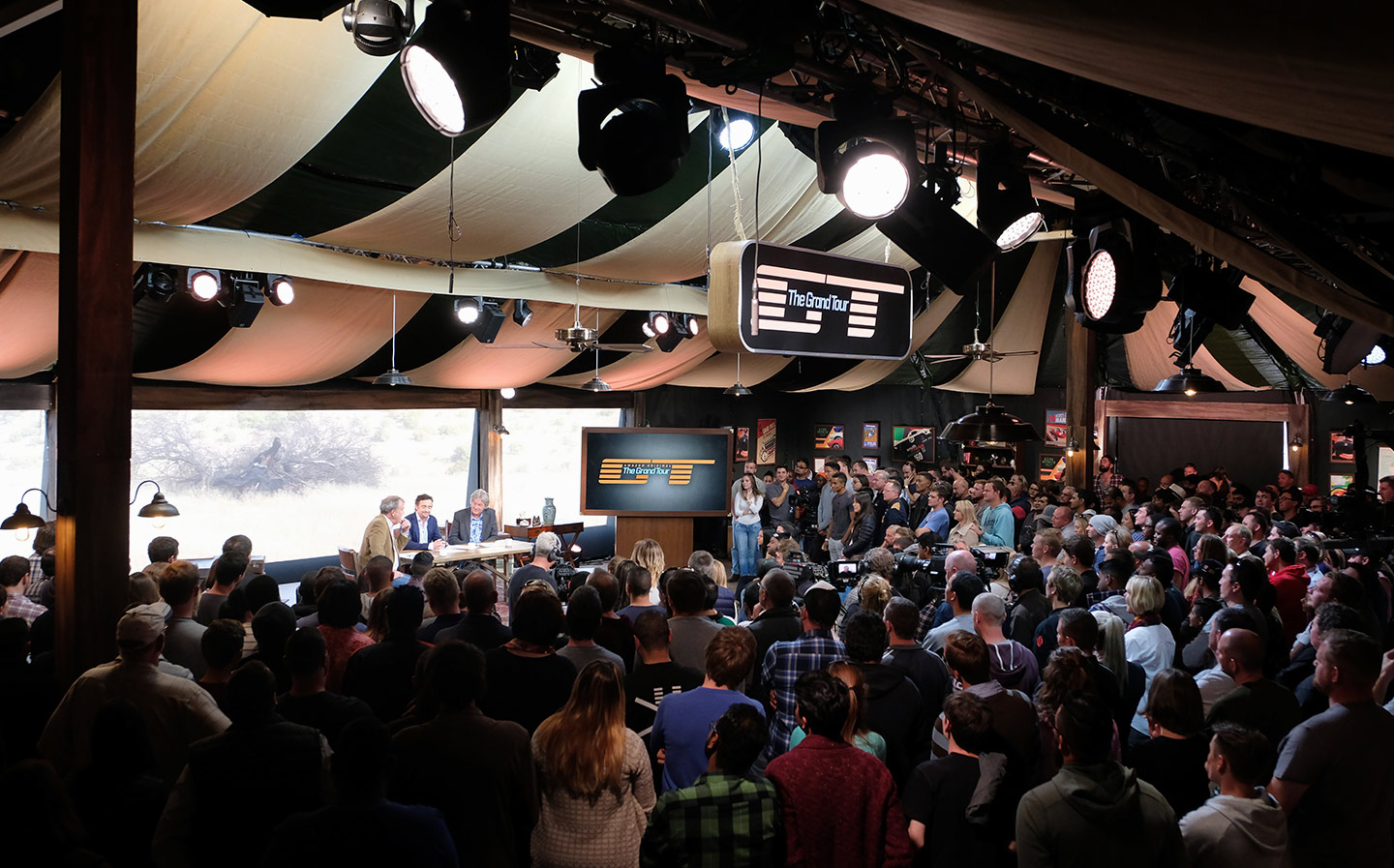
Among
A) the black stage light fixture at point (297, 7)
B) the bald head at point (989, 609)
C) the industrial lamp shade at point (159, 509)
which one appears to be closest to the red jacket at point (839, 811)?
the bald head at point (989, 609)

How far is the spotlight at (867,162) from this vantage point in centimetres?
361

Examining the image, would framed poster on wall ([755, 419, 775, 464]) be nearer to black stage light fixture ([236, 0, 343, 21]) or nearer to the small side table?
the small side table

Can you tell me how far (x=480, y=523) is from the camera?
9.47m

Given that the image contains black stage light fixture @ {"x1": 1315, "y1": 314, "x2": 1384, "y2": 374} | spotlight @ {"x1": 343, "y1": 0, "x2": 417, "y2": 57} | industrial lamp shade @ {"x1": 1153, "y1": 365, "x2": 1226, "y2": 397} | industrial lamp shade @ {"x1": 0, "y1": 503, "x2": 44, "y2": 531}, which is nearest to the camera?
spotlight @ {"x1": 343, "y1": 0, "x2": 417, "y2": 57}

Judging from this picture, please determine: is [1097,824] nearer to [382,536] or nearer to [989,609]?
[989,609]

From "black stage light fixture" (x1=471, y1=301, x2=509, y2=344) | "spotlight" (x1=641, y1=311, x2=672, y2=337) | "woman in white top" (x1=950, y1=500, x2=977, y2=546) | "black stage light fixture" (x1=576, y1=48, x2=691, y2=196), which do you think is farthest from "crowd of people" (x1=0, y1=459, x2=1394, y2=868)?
"spotlight" (x1=641, y1=311, x2=672, y2=337)

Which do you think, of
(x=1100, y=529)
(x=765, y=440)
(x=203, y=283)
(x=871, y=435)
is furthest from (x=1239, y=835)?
(x=871, y=435)

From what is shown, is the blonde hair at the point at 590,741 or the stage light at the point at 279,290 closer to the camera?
the blonde hair at the point at 590,741

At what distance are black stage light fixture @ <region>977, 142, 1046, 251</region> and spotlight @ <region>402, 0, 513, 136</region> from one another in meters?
2.40

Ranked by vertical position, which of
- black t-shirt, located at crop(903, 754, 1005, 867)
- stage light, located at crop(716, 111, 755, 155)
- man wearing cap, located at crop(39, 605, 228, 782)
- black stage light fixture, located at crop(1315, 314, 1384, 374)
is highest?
stage light, located at crop(716, 111, 755, 155)

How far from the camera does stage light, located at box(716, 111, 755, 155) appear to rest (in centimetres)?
614

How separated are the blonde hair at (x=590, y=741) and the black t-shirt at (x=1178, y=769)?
4.99ft

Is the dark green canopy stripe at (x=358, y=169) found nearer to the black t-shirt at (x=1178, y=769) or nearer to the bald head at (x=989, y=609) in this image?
the bald head at (x=989, y=609)

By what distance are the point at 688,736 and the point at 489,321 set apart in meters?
6.11
